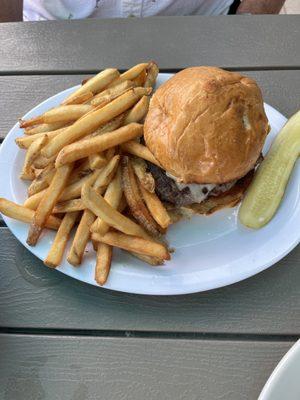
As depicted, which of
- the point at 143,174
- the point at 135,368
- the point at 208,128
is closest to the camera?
the point at 135,368

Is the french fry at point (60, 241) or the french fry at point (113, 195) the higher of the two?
the french fry at point (113, 195)

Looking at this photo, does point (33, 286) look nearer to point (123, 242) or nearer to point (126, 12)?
point (123, 242)

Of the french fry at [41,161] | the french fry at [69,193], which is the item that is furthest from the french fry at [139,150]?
the french fry at [41,161]

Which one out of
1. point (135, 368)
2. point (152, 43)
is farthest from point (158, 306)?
point (152, 43)

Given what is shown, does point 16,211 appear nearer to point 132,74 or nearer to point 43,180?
point 43,180

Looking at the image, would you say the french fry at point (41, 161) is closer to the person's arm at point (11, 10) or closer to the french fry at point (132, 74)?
the french fry at point (132, 74)

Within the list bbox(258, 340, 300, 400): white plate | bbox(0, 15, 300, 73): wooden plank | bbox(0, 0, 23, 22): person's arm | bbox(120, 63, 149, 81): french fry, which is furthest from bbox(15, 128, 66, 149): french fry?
bbox(0, 0, 23, 22): person's arm

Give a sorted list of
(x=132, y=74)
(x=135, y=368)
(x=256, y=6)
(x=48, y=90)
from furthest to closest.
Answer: (x=256, y=6), (x=48, y=90), (x=132, y=74), (x=135, y=368)
